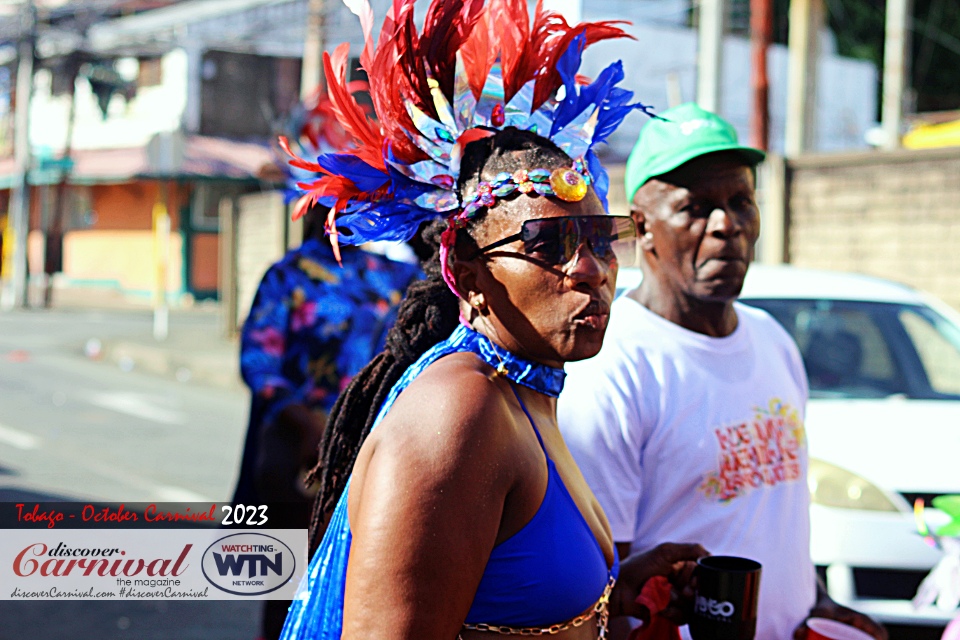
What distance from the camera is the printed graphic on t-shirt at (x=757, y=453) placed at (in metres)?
2.34

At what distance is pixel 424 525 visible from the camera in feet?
4.64

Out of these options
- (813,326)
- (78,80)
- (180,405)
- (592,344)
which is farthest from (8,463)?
(78,80)

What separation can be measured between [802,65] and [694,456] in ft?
51.8

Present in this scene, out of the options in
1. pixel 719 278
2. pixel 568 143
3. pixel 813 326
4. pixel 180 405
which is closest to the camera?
pixel 568 143

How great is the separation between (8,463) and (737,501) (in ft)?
22.7

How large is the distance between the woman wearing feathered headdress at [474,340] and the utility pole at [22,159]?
83.8ft

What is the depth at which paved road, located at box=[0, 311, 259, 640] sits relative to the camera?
4707mm

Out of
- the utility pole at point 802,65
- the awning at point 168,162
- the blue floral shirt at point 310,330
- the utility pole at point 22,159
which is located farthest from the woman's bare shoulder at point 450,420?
the utility pole at point 22,159

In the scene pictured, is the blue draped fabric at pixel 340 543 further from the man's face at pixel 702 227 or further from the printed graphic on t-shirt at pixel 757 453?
the man's face at pixel 702 227

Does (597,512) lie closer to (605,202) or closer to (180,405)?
(605,202)

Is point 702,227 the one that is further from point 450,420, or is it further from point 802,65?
point 802,65

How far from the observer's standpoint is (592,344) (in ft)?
5.60

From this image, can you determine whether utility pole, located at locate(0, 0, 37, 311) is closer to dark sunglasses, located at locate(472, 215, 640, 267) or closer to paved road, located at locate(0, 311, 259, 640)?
paved road, located at locate(0, 311, 259, 640)

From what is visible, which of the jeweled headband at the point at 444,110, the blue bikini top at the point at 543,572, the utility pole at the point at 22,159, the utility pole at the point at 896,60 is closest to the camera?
the blue bikini top at the point at 543,572
